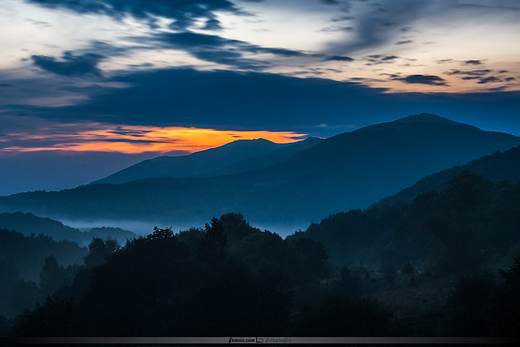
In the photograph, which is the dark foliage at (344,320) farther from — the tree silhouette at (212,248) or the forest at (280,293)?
the tree silhouette at (212,248)

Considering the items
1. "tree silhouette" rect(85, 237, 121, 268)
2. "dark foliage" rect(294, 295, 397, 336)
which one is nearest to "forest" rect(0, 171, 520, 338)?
"dark foliage" rect(294, 295, 397, 336)

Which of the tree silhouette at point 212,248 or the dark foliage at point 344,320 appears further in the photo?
the tree silhouette at point 212,248

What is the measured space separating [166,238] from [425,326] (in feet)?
108

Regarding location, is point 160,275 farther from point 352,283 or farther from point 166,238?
point 352,283

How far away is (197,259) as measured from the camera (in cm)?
6159

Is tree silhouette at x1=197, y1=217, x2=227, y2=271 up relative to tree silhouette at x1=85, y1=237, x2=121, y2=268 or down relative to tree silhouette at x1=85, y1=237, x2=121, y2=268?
up

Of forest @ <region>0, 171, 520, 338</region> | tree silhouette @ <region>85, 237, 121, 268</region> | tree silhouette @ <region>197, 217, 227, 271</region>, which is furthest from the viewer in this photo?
tree silhouette @ <region>85, 237, 121, 268</region>

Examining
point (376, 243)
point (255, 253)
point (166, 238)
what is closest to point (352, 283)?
point (255, 253)

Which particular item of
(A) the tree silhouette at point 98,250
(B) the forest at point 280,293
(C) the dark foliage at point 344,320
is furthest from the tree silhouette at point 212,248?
(A) the tree silhouette at point 98,250

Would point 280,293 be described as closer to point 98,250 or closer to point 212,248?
point 212,248

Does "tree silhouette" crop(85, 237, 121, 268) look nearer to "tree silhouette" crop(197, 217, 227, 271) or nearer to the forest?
the forest

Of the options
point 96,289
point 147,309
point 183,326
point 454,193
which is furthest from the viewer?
point 454,193

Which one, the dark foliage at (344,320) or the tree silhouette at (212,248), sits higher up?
the tree silhouette at (212,248)

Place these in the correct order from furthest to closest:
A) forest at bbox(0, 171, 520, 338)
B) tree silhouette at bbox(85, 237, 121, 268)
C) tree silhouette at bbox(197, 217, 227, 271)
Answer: tree silhouette at bbox(85, 237, 121, 268), tree silhouette at bbox(197, 217, 227, 271), forest at bbox(0, 171, 520, 338)
